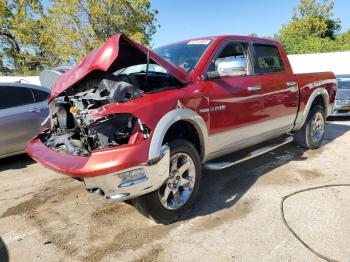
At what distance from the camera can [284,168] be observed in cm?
516

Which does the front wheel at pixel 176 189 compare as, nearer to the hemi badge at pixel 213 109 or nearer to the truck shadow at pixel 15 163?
the hemi badge at pixel 213 109

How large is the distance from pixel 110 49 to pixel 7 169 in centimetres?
391

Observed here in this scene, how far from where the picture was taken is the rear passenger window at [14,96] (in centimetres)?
586

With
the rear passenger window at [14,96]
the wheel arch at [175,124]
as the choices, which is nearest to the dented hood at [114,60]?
the wheel arch at [175,124]

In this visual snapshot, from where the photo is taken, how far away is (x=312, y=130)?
6098 millimetres

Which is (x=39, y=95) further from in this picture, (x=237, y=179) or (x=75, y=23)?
(x=75, y=23)

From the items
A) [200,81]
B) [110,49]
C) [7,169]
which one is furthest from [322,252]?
[7,169]

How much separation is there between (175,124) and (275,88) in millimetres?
1986

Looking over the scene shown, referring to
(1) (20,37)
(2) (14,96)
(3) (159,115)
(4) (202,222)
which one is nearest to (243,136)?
(4) (202,222)

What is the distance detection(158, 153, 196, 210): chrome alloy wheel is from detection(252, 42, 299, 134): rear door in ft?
5.27

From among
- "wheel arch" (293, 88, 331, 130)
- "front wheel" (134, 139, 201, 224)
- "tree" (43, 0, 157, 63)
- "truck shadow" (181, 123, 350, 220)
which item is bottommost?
"truck shadow" (181, 123, 350, 220)

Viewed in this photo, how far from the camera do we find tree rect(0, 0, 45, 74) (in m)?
24.9

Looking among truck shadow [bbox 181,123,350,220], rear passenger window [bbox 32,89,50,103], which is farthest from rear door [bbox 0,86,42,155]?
truck shadow [bbox 181,123,350,220]

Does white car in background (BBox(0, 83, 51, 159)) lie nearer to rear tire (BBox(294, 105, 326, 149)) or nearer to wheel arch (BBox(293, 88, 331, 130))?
wheel arch (BBox(293, 88, 331, 130))
